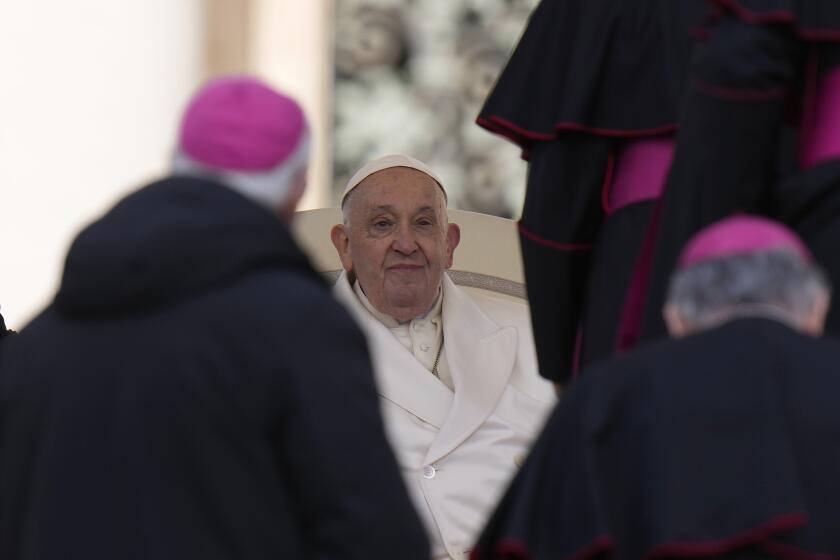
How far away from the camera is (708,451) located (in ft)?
Answer: 11.7

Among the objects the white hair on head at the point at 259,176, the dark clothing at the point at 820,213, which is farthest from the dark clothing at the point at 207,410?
the dark clothing at the point at 820,213

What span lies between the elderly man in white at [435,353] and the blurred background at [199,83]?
325 centimetres

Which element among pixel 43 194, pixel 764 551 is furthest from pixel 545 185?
pixel 43 194

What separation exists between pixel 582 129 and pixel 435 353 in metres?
2.17

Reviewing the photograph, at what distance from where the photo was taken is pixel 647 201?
485 cm

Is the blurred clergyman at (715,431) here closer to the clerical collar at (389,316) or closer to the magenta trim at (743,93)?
the magenta trim at (743,93)

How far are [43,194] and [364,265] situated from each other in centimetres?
376

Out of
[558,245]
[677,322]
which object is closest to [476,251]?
[558,245]

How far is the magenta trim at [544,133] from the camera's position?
4887 mm

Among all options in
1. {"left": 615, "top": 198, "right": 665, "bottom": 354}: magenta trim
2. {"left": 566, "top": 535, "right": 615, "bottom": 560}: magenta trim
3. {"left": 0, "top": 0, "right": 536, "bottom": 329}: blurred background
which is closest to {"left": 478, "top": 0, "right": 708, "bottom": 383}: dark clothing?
{"left": 615, "top": 198, "right": 665, "bottom": 354}: magenta trim

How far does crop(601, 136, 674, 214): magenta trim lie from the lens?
16.0ft

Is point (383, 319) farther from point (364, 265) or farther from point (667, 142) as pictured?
point (667, 142)

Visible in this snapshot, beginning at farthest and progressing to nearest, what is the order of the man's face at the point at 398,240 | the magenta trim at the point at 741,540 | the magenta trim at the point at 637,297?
1. the man's face at the point at 398,240
2. the magenta trim at the point at 637,297
3. the magenta trim at the point at 741,540

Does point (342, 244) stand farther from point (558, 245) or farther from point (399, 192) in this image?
point (558, 245)
